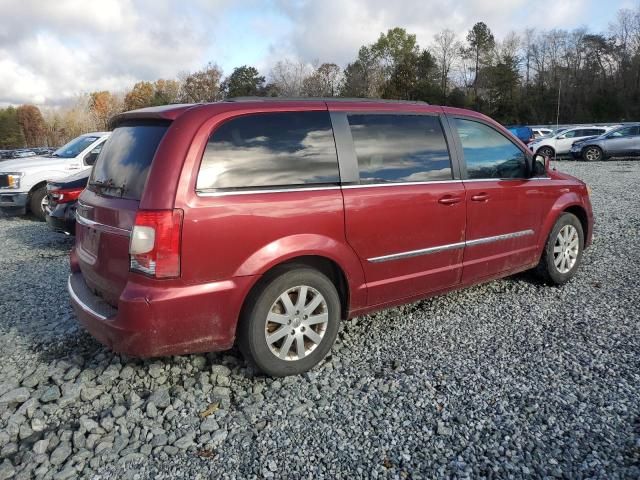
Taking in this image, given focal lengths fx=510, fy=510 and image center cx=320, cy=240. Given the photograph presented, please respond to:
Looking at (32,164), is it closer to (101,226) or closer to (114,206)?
(101,226)

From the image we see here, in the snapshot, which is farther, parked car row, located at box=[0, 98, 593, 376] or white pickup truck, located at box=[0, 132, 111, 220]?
white pickup truck, located at box=[0, 132, 111, 220]

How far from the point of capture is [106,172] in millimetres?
3561

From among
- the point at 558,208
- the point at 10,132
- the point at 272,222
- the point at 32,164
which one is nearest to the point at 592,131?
the point at 558,208

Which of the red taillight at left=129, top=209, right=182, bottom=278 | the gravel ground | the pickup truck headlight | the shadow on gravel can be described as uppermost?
the pickup truck headlight

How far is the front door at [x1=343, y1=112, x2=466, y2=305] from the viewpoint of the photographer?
3.64 metres

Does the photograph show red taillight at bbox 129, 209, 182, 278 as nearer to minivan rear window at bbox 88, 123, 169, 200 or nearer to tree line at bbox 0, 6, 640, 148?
minivan rear window at bbox 88, 123, 169, 200

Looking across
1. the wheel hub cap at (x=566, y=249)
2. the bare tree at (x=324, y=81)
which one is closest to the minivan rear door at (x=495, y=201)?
the wheel hub cap at (x=566, y=249)

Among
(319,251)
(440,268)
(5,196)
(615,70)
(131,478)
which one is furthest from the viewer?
(615,70)

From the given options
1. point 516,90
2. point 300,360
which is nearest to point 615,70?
point 516,90

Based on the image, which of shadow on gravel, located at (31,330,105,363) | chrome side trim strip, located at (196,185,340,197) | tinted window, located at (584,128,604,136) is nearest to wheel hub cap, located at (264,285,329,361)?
chrome side trim strip, located at (196,185,340,197)

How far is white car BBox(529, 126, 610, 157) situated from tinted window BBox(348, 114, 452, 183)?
75.5ft

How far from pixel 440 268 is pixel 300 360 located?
1.43m

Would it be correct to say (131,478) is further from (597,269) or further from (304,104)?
(597,269)

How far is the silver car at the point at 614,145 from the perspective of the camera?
71.6 ft
